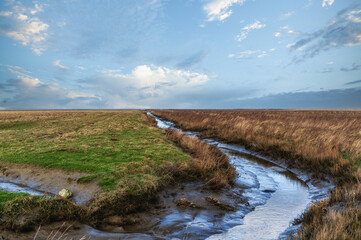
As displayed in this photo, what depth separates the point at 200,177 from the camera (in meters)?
9.72

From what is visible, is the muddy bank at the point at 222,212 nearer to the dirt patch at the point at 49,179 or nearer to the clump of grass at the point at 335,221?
the clump of grass at the point at 335,221

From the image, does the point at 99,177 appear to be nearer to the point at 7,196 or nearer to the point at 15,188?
the point at 7,196

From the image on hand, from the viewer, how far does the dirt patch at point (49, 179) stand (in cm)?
779

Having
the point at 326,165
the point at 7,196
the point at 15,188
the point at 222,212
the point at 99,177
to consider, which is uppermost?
the point at 7,196

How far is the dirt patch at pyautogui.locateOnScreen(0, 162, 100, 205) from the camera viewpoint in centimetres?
779

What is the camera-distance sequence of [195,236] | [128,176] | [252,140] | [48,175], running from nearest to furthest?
1. [195,236]
2. [128,176]
3. [48,175]
4. [252,140]

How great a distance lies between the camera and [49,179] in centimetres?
925

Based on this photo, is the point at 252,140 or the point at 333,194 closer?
the point at 333,194

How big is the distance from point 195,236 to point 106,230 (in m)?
2.29

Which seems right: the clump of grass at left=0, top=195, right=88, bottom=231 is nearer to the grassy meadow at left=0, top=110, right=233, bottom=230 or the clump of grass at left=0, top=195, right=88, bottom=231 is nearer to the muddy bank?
the grassy meadow at left=0, top=110, right=233, bottom=230

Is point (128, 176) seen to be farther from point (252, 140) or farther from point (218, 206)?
point (252, 140)

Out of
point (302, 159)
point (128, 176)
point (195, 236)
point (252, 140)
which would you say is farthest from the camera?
point (252, 140)

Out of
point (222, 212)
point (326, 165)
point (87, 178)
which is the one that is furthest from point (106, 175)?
point (326, 165)

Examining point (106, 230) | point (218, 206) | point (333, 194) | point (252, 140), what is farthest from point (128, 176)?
point (252, 140)
